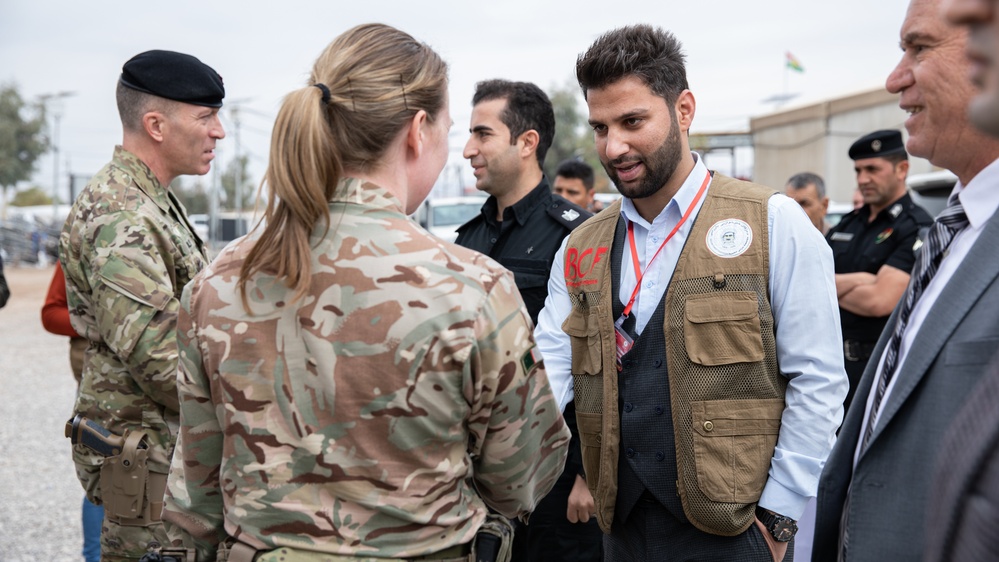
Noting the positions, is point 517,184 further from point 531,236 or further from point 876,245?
point 876,245

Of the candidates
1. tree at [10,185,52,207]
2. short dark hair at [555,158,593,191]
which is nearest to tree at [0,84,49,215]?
tree at [10,185,52,207]

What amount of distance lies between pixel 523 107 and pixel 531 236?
0.65 m

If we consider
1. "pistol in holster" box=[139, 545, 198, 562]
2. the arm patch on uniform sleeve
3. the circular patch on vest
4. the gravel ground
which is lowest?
the gravel ground

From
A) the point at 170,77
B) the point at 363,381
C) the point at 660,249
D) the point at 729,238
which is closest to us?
the point at 363,381

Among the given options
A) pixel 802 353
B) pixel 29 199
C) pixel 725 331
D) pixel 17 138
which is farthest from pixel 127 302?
pixel 29 199

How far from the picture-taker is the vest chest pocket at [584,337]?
2459 mm

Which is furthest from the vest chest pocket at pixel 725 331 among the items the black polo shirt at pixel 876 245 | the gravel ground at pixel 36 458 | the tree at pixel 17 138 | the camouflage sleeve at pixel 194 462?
the tree at pixel 17 138

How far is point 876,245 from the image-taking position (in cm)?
510

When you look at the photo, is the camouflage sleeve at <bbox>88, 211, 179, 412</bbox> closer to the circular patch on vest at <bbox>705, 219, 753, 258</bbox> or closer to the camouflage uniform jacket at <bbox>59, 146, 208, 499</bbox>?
the camouflage uniform jacket at <bbox>59, 146, 208, 499</bbox>

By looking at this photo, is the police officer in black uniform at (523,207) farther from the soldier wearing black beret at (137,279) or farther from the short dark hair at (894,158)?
the short dark hair at (894,158)

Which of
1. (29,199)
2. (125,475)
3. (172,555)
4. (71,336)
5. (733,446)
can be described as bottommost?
(29,199)

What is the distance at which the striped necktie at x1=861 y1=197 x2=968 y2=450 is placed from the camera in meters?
1.60

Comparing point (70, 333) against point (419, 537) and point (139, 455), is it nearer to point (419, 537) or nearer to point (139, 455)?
point (139, 455)

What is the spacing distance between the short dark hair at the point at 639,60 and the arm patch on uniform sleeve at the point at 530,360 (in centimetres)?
111
